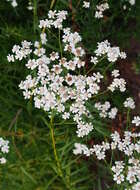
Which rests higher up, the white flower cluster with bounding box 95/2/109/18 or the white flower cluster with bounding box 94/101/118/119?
the white flower cluster with bounding box 95/2/109/18

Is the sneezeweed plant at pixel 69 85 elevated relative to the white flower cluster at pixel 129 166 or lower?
elevated

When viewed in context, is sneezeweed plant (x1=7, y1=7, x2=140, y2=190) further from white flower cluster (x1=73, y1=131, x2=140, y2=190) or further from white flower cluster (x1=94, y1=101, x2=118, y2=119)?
white flower cluster (x1=94, y1=101, x2=118, y2=119)

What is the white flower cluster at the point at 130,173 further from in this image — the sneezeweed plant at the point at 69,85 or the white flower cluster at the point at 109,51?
the white flower cluster at the point at 109,51

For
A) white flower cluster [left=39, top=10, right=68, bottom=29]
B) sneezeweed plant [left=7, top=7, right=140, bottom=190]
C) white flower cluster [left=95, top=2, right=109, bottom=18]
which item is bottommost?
sneezeweed plant [left=7, top=7, right=140, bottom=190]

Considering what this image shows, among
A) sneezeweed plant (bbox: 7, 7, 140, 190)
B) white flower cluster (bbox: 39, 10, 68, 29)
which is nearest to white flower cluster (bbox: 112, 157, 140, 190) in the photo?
sneezeweed plant (bbox: 7, 7, 140, 190)

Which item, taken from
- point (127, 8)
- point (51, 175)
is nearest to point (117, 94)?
point (127, 8)

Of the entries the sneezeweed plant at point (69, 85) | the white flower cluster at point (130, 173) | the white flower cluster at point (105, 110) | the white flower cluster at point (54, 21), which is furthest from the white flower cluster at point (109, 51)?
the white flower cluster at point (130, 173)

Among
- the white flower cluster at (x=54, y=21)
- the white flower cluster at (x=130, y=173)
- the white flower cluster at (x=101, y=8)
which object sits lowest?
the white flower cluster at (x=130, y=173)

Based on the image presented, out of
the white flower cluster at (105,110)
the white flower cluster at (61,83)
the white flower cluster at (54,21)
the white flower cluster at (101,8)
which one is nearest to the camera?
the white flower cluster at (61,83)

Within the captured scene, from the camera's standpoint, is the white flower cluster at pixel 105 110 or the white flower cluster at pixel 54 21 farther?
the white flower cluster at pixel 105 110

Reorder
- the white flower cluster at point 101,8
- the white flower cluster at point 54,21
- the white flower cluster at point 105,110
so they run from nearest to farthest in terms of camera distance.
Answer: the white flower cluster at point 54,21, the white flower cluster at point 101,8, the white flower cluster at point 105,110

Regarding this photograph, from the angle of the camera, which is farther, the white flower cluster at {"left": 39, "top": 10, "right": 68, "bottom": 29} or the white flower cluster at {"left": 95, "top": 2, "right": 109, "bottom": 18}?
the white flower cluster at {"left": 95, "top": 2, "right": 109, "bottom": 18}

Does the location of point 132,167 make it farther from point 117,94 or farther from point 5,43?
point 5,43
